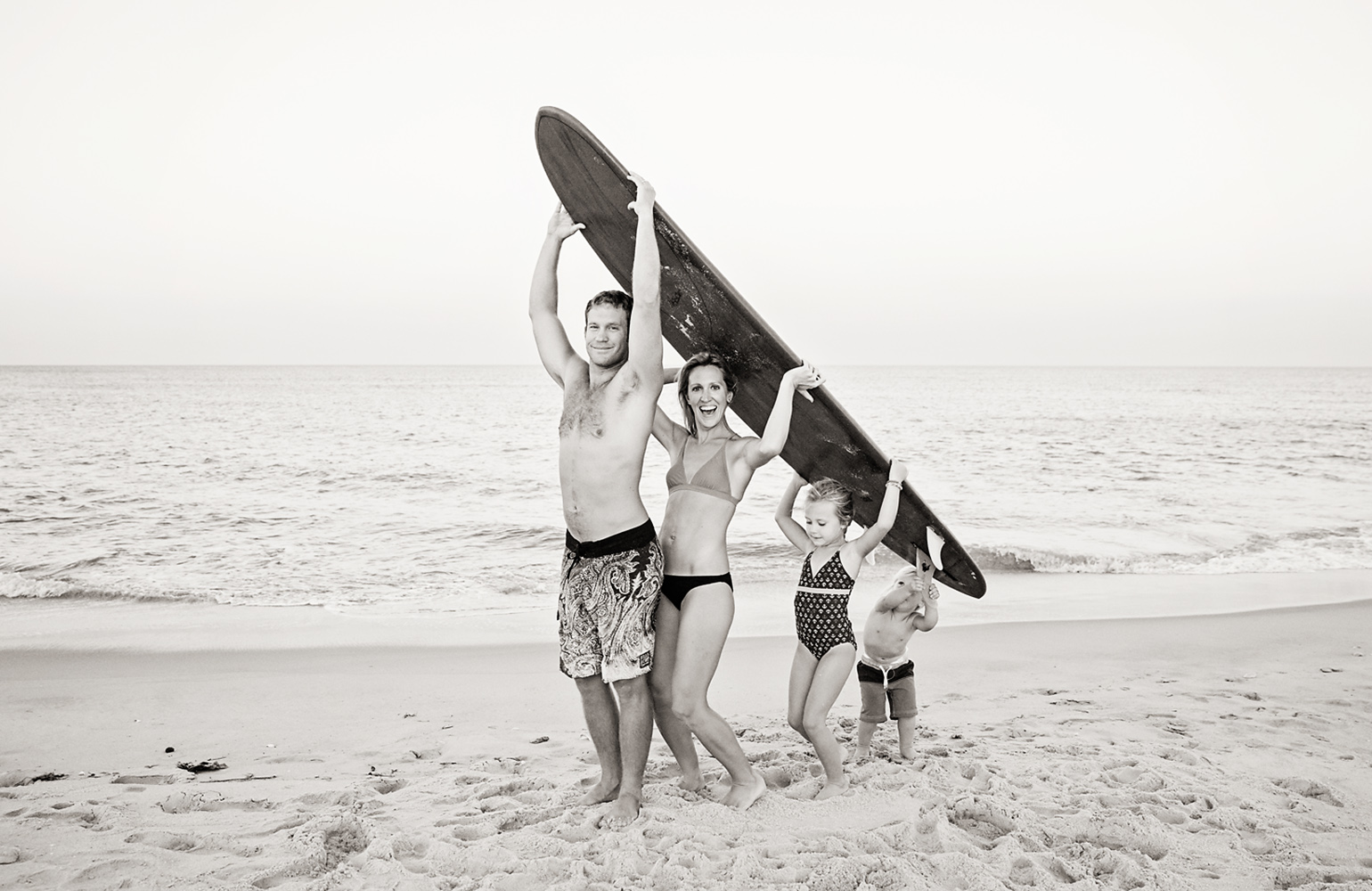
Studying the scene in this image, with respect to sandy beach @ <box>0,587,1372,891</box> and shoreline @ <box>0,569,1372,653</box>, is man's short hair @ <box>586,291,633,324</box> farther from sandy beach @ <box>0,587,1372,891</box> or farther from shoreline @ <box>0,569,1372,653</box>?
shoreline @ <box>0,569,1372,653</box>

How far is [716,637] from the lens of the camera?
3520 mm

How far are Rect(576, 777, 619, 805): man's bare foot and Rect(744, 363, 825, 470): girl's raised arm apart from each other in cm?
152

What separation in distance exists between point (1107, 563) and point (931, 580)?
24.7 ft

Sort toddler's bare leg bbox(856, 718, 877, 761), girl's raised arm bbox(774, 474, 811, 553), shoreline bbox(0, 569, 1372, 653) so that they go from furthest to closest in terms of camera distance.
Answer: shoreline bbox(0, 569, 1372, 653), toddler's bare leg bbox(856, 718, 877, 761), girl's raised arm bbox(774, 474, 811, 553)

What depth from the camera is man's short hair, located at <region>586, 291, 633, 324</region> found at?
356cm

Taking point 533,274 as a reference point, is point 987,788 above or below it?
below

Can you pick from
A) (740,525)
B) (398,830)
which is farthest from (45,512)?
(398,830)

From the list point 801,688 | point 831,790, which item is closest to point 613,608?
point 801,688

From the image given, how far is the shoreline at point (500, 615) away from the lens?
706 centimetres

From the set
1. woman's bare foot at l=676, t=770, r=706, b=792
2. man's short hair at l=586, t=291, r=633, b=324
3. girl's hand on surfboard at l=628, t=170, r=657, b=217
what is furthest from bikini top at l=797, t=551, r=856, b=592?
girl's hand on surfboard at l=628, t=170, r=657, b=217

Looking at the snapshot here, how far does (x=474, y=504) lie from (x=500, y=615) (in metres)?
7.24

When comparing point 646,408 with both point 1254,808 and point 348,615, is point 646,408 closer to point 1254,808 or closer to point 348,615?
point 1254,808

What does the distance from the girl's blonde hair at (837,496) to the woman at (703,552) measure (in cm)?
49

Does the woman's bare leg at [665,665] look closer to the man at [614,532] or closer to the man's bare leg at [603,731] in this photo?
the man at [614,532]
